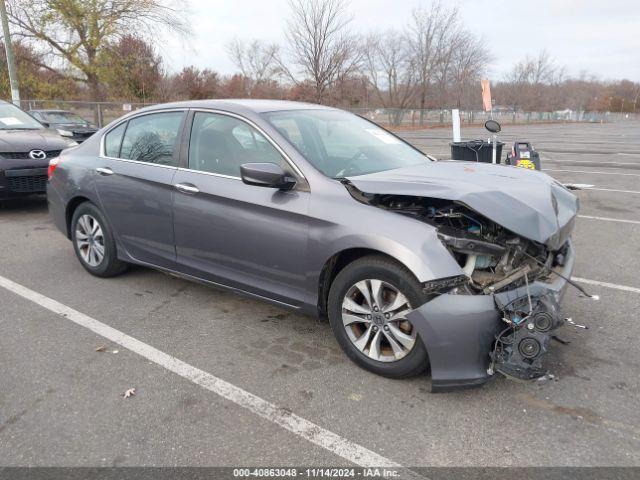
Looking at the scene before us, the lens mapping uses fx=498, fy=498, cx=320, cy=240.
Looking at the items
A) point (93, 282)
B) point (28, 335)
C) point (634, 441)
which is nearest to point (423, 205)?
point (634, 441)

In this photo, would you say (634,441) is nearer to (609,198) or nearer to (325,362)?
(325,362)

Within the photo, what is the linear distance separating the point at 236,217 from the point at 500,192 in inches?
69.3

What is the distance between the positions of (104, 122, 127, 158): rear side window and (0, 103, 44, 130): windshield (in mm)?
4466

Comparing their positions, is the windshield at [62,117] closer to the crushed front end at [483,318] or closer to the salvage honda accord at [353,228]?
the salvage honda accord at [353,228]

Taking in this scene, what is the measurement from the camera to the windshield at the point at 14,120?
26.5 ft

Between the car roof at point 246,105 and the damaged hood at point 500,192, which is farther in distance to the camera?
the car roof at point 246,105

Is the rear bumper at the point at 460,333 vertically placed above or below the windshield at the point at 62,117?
below

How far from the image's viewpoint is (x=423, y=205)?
3.05m

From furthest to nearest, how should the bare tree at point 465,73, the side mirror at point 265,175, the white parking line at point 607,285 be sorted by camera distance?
the bare tree at point 465,73 < the white parking line at point 607,285 < the side mirror at point 265,175

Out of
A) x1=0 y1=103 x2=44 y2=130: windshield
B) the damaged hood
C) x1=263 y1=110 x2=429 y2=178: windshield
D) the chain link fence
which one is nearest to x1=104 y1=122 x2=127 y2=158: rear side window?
x1=263 y1=110 x2=429 y2=178: windshield

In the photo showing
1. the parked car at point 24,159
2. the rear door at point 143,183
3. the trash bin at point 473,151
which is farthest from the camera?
the trash bin at point 473,151

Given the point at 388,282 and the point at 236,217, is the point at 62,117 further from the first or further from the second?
the point at 388,282

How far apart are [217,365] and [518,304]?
6.17 feet

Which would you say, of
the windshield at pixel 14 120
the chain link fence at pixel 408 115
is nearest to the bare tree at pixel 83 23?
the chain link fence at pixel 408 115
